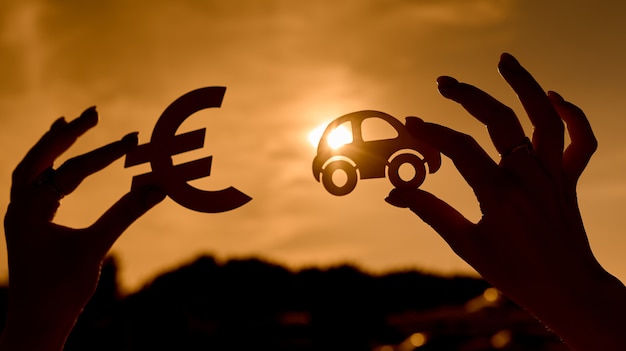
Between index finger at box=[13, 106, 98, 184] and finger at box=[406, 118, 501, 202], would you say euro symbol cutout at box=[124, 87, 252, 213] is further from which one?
finger at box=[406, 118, 501, 202]

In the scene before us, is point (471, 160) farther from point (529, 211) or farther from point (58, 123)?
point (58, 123)

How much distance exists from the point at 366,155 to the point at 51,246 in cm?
117

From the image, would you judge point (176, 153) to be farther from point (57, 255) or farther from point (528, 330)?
point (528, 330)

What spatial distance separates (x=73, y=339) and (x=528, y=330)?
6930 millimetres

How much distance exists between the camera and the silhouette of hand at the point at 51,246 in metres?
1.88

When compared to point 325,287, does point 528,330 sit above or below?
below

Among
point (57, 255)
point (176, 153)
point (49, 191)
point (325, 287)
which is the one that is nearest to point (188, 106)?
point (176, 153)

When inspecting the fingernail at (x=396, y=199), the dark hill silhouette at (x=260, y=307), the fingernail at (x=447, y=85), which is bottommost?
the fingernail at (x=396, y=199)

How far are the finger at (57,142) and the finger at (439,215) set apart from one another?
1179mm

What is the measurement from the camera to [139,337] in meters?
9.66

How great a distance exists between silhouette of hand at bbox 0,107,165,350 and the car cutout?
66 centimetres

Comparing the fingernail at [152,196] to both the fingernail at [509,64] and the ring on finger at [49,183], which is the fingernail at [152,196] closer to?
the ring on finger at [49,183]

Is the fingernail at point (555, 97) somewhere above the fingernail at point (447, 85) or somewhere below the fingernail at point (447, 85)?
above

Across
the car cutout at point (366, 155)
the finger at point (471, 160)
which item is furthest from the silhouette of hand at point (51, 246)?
the finger at point (471, 160)
